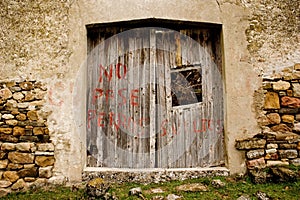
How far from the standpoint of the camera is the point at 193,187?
3592 mm

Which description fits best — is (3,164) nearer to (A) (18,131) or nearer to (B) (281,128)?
(A) (18,131)

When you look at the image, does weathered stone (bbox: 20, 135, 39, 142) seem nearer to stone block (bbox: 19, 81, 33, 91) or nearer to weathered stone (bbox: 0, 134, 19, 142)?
weathered stone (bbox: 0, 134, 19, 142)

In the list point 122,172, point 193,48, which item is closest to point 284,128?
point 193,48

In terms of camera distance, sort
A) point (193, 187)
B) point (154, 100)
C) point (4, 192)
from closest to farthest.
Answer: point (193, 187)
point (4, 192)
point (154, 100)

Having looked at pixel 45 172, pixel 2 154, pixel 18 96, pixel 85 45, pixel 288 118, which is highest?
pixel 85 45

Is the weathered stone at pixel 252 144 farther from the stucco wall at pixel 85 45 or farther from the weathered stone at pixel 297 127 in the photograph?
the weathered stone at pixel 297 127

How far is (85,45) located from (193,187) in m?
2.29

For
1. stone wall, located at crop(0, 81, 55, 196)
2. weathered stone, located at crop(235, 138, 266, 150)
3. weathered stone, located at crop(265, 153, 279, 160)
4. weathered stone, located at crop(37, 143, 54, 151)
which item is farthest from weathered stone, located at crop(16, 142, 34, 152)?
weathered stone, located at crop(265, 153, 279, 160)

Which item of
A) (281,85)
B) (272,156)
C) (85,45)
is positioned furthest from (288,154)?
(85,45)

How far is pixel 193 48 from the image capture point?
13.6ft

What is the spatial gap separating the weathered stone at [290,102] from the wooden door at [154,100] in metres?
0.79

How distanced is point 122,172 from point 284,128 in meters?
2.15

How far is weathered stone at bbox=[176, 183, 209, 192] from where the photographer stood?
11.6 feet

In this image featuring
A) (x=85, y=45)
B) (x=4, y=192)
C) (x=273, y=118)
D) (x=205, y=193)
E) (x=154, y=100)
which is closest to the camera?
(x=205, y=193)
